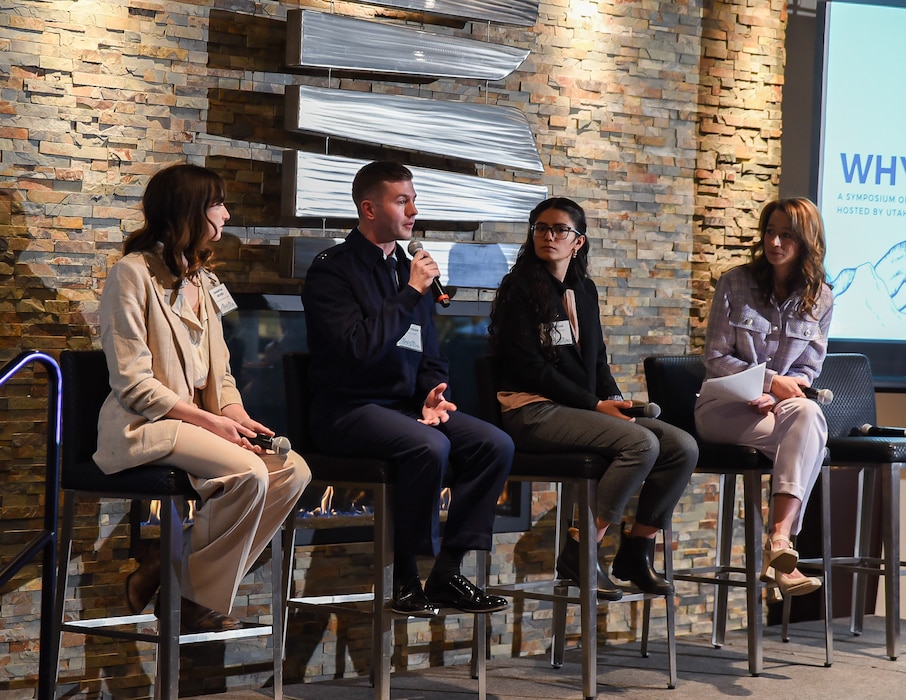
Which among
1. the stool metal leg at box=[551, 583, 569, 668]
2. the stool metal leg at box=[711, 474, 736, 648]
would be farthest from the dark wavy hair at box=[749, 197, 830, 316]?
the stool metal leg at box=[551, 583, 569, 668]

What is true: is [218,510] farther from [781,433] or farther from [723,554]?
[723,554]

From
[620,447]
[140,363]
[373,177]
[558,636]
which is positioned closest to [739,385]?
[620,447]

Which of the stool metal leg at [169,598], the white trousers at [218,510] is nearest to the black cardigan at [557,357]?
the white trousers at [218,510]

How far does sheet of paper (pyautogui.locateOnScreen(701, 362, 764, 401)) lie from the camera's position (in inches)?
147

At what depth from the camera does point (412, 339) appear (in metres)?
3.30

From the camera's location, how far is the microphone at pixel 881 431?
416 cm

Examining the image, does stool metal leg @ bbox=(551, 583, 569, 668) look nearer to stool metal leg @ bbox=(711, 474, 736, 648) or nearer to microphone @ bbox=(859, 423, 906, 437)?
stool metal leg @ bbox=(711, 474, 736, 648)

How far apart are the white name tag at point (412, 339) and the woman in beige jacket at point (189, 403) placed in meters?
0.44

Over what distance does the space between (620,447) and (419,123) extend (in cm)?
118

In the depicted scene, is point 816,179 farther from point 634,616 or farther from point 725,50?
point 634,616

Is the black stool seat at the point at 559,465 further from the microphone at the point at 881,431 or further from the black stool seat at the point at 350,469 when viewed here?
the microphone at the point at 881,431

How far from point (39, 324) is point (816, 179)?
3098mm

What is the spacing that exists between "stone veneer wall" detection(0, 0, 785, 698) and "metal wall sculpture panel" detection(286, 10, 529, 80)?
0.36 feet

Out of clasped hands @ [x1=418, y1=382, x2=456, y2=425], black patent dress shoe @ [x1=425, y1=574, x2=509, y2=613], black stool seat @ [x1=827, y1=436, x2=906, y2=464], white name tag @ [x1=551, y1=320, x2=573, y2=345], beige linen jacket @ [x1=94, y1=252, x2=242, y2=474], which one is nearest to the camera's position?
beige linen jacket @ [x1=94, y1=252, x2=242, y2=474]
